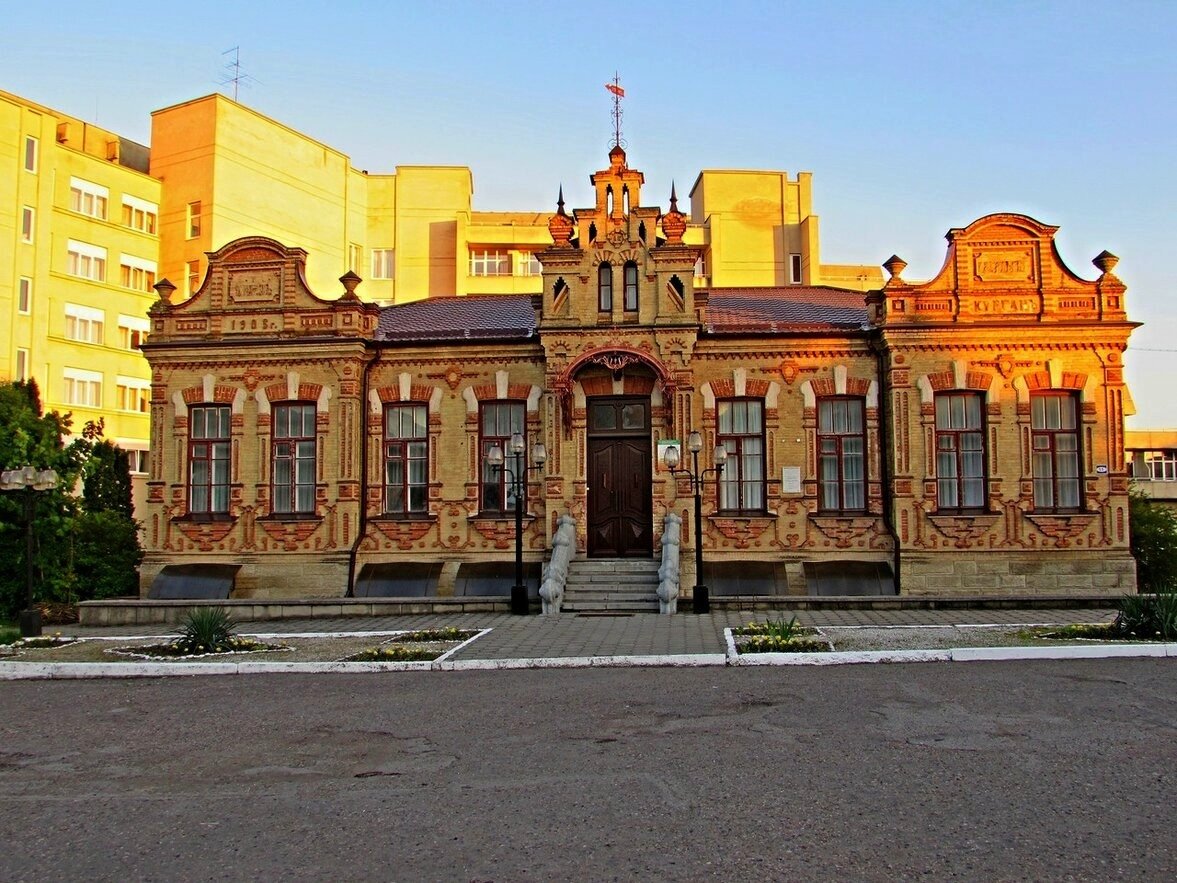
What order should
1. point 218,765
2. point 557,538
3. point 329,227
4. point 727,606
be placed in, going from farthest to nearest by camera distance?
1. point 329,227
2. point 557,538
3. point 727,606
4. point 218,765

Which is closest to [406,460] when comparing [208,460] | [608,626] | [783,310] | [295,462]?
[295,462]

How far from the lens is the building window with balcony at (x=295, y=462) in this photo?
23000 mm

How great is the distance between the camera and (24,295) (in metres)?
42.0

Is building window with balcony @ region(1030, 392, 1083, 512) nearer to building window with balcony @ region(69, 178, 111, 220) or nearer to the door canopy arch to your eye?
the door canopy arch

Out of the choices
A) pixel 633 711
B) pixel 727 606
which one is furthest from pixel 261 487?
pixel 633 711

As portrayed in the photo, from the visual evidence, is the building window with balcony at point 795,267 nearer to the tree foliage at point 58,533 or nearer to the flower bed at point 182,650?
the tree foliage at point 58,533

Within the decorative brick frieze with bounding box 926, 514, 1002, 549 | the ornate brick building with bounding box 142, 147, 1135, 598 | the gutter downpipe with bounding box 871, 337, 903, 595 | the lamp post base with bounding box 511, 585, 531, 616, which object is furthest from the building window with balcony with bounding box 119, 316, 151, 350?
the decorative brick frieze with bounding box 926, 514, 1002, 549

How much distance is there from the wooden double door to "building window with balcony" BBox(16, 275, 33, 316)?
3058 cm

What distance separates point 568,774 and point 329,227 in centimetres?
4950

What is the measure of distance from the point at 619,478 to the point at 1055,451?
372 inches

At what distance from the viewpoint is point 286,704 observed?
10734 mm

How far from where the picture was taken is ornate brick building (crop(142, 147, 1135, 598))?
2164 centimetres

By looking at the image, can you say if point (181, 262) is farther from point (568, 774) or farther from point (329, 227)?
point (568, 774)

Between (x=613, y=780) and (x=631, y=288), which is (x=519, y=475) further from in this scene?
(x=613, y=780)
